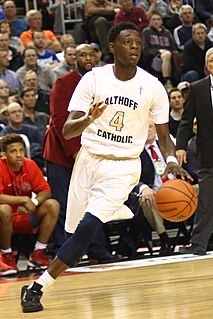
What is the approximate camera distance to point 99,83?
5.89m

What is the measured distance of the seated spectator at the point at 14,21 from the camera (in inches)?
530

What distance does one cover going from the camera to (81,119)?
543 centimetres

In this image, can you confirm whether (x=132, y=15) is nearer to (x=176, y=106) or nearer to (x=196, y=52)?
(x=196, y=52)

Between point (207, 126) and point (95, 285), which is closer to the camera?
point (95, 285)

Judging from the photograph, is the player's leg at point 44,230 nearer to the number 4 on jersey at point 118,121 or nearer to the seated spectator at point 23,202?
the seated spectator at point 23,202

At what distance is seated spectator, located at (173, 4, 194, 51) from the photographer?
13.7m

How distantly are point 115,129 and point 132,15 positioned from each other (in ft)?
26.7

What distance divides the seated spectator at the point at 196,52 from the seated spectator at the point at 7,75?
2.43m

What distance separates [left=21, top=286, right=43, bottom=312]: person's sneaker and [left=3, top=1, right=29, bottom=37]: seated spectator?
8478 millimetres

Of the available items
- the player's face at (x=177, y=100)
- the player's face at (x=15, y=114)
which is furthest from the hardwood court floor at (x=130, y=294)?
the player's face at (x=177, y=100)

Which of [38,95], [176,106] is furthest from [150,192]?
[38,95]

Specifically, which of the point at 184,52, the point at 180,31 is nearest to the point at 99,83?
the point at 184,52

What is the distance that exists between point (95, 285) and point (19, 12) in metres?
9.32

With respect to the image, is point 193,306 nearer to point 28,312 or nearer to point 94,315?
point 94,315
